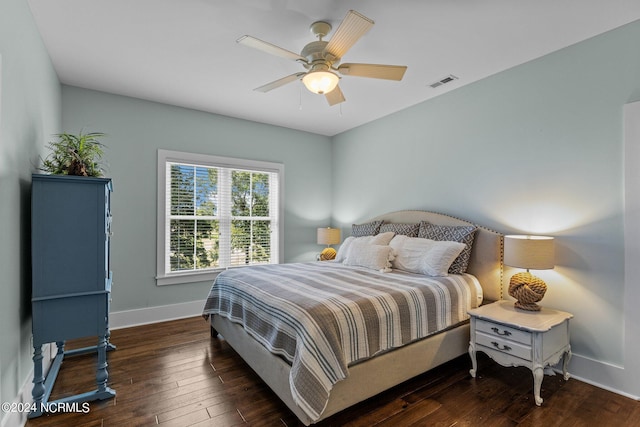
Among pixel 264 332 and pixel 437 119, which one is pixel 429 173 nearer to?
pixel 437 119

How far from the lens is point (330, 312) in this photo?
1.99 meters

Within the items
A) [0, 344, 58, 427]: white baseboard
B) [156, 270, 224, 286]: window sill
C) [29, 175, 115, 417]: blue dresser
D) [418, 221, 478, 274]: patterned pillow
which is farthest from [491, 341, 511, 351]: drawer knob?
[156, 270, 224, 286]: window sill

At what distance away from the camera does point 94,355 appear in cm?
299

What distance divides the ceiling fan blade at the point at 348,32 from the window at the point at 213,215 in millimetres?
2694

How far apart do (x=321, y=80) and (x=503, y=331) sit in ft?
7.73

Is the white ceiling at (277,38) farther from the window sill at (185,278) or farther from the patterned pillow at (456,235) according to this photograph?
the window sill at (185,278)

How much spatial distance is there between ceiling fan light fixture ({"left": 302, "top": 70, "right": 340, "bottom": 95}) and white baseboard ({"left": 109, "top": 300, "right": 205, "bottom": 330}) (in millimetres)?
3306

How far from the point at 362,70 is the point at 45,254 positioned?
2.59 m

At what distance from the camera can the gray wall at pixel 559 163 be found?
2.42 metres

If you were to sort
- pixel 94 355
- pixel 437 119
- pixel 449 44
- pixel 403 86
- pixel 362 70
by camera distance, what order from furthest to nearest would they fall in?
pixel 437 119
pixel 403 86
pixel 94 355
pixel 449 44
pixel 362 70

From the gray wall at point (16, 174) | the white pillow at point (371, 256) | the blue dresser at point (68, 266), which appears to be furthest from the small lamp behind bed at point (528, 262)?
the gray wall at point (16, 174)

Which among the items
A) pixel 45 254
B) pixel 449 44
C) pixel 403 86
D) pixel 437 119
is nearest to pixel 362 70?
pixel 449 44

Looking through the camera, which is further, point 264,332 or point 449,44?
point 449,44

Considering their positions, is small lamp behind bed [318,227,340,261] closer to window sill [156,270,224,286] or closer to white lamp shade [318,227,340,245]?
white lamp shade [318,227,340,245]
